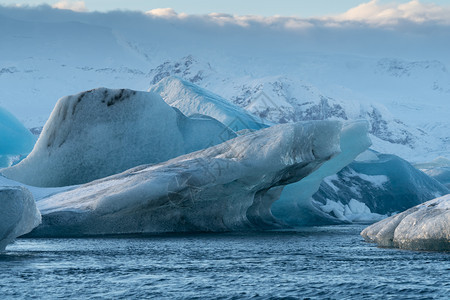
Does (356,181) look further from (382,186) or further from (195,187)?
(195,187)

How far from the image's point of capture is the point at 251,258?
13977 mm

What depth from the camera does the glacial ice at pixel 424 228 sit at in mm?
13531

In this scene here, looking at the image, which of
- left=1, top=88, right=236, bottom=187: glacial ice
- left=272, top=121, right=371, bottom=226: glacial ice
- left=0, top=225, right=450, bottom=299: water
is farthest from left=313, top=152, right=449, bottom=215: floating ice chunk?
left=0, top=225, right=450, bottom=299: water

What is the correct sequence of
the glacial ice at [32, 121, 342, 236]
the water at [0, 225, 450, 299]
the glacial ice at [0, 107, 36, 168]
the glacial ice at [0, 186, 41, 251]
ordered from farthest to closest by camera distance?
1. the glacial ice at [0, 107, 36, 168]
2. the glacial ice at [32, 121, 342, 236]
3. the glacial ice at [0, 186, 41, 251]
4. the water at [0, 225, 450, 299]

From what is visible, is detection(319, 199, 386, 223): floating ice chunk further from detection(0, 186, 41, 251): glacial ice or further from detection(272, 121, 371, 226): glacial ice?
detection(0, 186, 41, 251): glacial ice

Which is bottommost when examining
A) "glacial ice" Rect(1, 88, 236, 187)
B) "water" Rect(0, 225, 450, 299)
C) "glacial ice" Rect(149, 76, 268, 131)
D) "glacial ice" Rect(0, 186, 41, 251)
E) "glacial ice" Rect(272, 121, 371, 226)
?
"water" Rect(0, 225, 450, 299)

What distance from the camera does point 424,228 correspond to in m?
13.9

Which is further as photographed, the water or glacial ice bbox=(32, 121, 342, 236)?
glacial ice bbox=(32, 121, 342, 236)

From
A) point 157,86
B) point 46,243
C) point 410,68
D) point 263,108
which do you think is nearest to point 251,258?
point 46,243

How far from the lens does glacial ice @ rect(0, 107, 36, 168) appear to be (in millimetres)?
40906

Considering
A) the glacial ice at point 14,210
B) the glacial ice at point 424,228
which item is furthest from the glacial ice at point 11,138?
the glacial ice at point 424,228

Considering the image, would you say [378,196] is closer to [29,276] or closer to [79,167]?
[79,167]

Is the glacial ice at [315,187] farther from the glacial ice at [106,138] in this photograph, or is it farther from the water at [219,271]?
the water at [219,271]

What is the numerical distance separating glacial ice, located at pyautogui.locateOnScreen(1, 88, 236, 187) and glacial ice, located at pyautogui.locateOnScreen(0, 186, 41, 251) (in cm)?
1487
